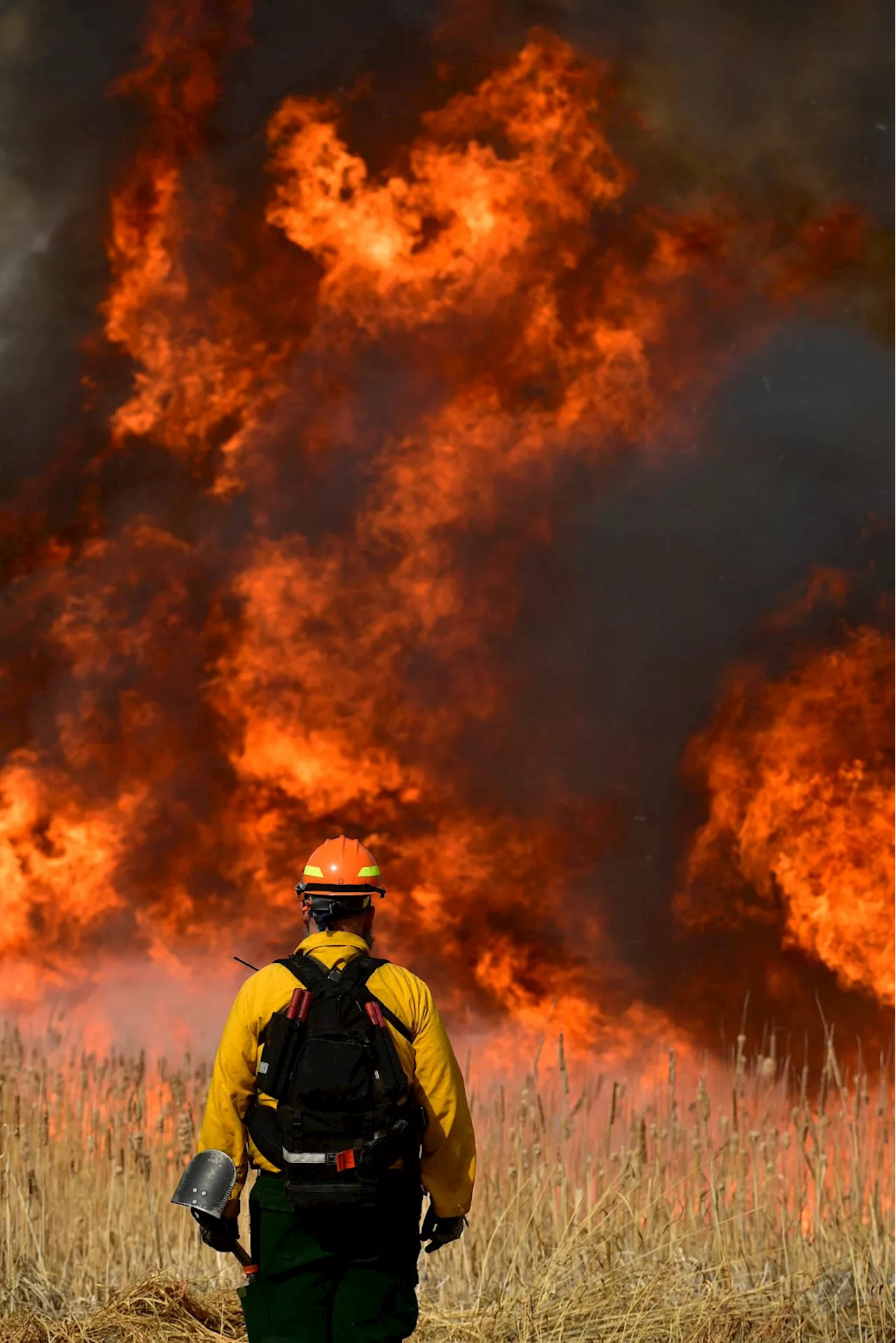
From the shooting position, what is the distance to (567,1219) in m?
8.80

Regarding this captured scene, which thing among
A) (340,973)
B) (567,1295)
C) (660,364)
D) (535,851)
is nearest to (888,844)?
(535,851)

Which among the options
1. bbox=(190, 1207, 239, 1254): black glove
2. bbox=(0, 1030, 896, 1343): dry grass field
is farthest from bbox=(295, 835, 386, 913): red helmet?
bbox=(0, 1030, 896, 1343): dry grass field

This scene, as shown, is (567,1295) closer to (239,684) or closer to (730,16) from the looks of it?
(239,684)

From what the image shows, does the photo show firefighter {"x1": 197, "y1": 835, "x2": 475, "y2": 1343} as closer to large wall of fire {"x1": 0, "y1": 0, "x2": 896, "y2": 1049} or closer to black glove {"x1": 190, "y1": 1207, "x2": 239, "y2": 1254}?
black glove {"x1": 190, "y1": 1207, "x2": 239, "y2": 1254}

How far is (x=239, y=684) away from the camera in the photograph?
16.3m

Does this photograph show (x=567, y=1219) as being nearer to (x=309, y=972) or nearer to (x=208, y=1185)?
(x=208, y=1185)

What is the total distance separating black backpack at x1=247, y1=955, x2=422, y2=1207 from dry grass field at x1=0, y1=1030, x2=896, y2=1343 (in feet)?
10.9

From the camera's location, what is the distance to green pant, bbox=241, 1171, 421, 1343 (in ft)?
15.8

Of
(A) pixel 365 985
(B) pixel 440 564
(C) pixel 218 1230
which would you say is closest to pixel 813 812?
(B) pixel 440 564

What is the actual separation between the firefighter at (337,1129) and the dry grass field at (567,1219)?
2.96 meters

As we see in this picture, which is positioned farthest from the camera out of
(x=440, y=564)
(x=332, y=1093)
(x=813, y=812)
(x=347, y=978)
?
(x=440, y=564)

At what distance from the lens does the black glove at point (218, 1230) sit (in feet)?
15.7

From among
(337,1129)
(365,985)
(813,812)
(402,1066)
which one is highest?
(813,812)

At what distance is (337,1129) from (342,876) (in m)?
0.80
